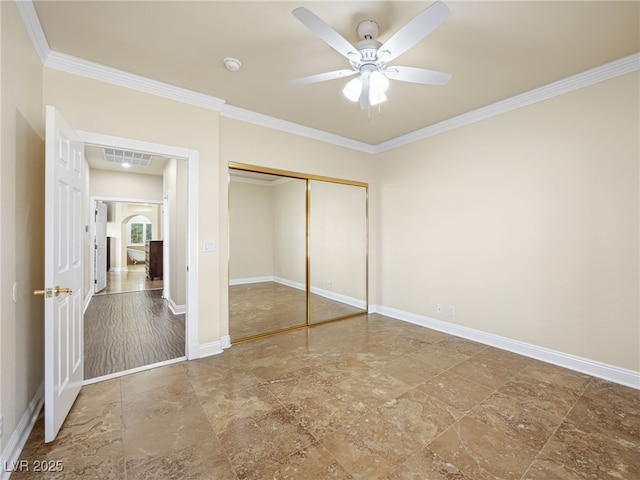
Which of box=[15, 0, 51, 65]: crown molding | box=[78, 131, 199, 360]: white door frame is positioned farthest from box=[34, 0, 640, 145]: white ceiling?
box=[78, 131, 199, 360]: white door frame

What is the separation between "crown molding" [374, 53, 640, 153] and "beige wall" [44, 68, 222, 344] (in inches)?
111

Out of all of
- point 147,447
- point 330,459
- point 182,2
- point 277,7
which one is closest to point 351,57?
point 277,7

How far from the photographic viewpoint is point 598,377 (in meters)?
2.59

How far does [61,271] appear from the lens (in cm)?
188

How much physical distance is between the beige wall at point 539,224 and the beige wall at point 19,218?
4.07m

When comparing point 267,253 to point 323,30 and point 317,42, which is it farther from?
point 323,30

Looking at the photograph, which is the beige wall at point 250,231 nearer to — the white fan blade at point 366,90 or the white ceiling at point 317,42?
the white ceiling at point 317,42

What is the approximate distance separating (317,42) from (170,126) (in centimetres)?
167

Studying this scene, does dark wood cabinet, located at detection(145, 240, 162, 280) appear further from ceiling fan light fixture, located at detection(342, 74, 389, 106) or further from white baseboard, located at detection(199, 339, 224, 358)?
ceiling fan light fixture, located at detection(342, 74, 389, 106)

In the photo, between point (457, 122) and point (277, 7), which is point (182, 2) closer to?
point (277, 7)

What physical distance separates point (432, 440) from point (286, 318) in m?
2.62

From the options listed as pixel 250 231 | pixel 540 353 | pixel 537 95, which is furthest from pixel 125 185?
pixel 540 353

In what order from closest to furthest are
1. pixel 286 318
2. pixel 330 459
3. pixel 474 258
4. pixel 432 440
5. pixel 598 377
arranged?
pixel 330 459
pixel 432 440
pixel 598 377
pixel 474 258
pixel 286 318

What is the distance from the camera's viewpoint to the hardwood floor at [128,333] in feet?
9.67
